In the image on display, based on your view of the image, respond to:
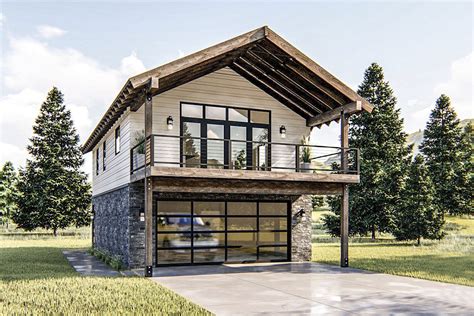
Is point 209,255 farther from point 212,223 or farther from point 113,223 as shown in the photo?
point 113,223

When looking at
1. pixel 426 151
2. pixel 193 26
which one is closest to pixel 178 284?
pixel 193 26

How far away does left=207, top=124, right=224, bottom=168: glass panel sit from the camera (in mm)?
16141

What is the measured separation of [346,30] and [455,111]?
26.2 metres

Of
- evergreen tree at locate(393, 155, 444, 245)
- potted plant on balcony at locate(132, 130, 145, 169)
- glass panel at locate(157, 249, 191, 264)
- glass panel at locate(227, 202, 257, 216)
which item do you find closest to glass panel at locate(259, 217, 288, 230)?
glass panel at locate(227, 202, 257, 216)

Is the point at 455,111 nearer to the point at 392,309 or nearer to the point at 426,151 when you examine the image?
the point at 426,151

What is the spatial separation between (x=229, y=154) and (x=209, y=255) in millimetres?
3665

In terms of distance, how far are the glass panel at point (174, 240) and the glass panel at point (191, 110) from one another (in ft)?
13.0

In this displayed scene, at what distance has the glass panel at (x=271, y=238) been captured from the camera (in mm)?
17406

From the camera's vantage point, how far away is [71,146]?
37750 mm

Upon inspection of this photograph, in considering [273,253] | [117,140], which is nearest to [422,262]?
[273,253]

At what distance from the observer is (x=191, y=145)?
16.0 meters

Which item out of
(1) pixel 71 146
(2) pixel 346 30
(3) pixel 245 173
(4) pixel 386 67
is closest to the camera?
(3) pixel 245 173

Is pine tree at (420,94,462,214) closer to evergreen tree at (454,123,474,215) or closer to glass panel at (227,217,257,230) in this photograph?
evergreen tree at (454,123,474,215)

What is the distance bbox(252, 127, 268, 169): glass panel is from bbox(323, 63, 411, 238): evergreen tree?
13.7 metres
